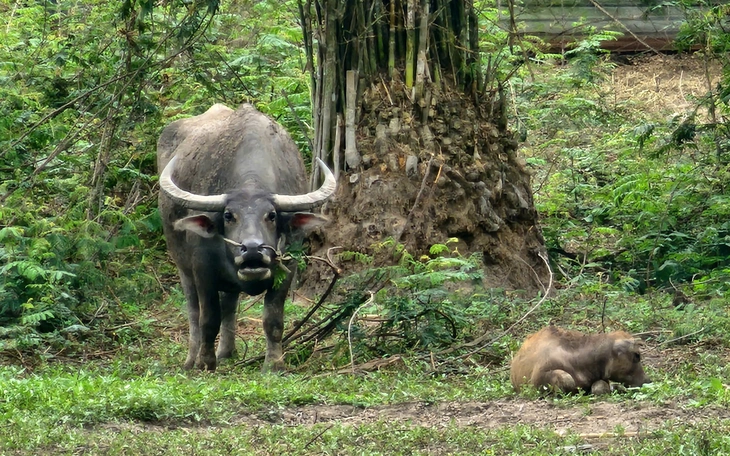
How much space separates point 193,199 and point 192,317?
1.72 m

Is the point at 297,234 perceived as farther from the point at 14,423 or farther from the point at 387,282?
the point at 14,423

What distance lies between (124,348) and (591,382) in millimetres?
4930

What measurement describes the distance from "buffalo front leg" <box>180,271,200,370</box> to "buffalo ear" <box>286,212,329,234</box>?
161cm

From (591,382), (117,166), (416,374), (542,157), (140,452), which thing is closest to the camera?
(140,452)

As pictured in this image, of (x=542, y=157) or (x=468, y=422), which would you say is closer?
(x=468, y=422)

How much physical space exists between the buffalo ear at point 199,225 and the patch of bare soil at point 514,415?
8.14ft

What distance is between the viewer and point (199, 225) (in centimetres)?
980

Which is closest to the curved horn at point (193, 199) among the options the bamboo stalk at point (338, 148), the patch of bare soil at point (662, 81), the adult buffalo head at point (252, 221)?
the adult buffalo head at point (252, 221)

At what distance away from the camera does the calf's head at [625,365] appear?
25.4 feet

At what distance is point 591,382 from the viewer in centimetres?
785

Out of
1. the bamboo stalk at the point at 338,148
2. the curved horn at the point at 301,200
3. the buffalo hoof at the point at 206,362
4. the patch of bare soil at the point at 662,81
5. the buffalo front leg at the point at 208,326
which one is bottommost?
the buffalo hoof at the point at 206,362

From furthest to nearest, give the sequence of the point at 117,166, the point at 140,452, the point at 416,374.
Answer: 1. the point at 117,166
2. the point at 416,374
3. the point at 140,452

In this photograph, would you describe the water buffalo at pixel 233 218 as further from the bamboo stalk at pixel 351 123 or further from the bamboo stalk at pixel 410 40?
the bamboo stalk at pixel 410 40

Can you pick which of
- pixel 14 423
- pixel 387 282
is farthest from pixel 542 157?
pixel 14 423
